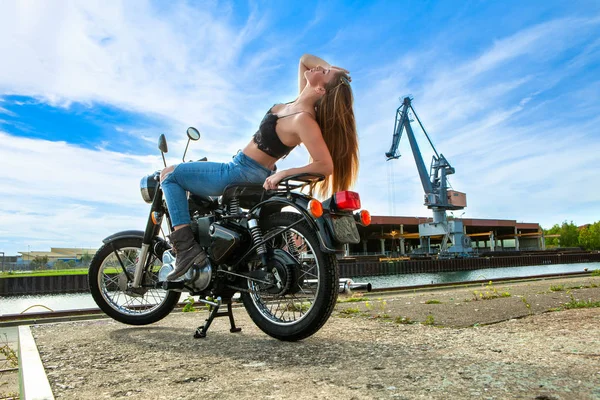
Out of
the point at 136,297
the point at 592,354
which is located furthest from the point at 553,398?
the point at 136,297

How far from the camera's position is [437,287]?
301 inches

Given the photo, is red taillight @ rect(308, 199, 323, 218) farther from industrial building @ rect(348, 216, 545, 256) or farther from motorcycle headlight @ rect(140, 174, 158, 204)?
industrial building @ rect(348, 216, 545, 256)

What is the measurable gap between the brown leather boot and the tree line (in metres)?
106

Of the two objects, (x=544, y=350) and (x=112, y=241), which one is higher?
(x=112, y=241)

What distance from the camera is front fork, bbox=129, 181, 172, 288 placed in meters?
3.11

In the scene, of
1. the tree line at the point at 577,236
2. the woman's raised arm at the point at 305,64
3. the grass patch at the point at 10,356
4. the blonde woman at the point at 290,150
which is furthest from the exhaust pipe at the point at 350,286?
the tree line at the point at 577,236

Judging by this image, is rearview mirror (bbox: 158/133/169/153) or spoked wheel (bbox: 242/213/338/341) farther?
rearview mirror (bbox: 158/133/169/153)

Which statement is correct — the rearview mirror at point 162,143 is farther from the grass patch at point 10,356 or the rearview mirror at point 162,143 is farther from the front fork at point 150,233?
the grass patch at point 10,356

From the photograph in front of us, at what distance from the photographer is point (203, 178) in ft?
8.47

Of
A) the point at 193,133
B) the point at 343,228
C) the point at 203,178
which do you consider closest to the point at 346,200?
the point at 343,228

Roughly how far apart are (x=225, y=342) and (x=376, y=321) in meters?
1.07

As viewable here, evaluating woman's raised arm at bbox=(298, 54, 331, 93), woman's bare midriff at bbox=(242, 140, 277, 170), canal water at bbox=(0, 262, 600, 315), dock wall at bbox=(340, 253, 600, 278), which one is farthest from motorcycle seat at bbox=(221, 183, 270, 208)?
dock wall at bbox=(340, 253, 600, 278)

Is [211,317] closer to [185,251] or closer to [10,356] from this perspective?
[185,251]

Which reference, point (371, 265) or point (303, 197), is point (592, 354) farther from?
point (371, 265)
